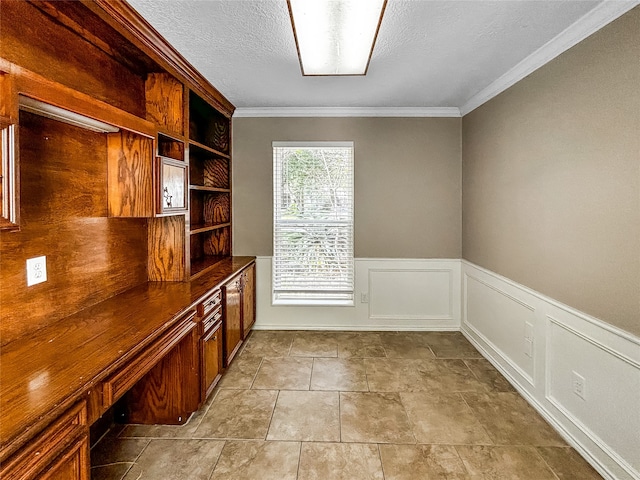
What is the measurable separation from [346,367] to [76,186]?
8.23ft

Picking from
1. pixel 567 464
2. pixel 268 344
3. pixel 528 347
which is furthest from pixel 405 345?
pixel 567 464

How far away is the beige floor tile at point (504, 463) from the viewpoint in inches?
80.3

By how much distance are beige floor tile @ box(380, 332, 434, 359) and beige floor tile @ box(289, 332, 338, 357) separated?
0.54 m

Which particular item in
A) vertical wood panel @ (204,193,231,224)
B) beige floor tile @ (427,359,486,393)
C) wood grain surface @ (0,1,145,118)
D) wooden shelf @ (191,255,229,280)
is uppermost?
wood grain surface @ (0,1,145,118)

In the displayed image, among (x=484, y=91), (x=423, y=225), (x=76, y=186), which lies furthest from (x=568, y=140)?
(x=76, y=186)

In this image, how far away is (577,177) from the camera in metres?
2.27

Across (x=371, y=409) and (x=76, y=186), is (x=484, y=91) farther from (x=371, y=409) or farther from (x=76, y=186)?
(x=76, y=186)

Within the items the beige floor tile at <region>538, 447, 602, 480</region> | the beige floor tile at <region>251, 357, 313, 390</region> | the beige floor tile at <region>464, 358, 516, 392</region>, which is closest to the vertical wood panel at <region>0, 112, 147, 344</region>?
the beige floor tile at <region>251, 357, 313, 390</region>

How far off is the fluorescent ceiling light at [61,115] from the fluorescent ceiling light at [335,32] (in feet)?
3.79

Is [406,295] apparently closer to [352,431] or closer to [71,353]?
[352,431]

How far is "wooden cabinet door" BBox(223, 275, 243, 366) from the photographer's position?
3.16m

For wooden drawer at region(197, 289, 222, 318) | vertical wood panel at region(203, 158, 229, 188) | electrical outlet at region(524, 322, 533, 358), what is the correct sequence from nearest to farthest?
1. wooden drawer at region(197, 289, 222, 318)
2. electrical outlet at region(524, 322, 533, 358)
3. vertical wood panel at region(203, 158, 229, 188)

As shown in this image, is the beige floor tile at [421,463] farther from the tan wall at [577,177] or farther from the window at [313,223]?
the window at [313,223]

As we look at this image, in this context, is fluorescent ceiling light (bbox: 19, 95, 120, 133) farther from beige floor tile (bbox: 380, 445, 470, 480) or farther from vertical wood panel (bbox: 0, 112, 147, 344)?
beige floor tile (bbox: 380, 445, 470, 480)
